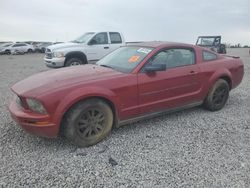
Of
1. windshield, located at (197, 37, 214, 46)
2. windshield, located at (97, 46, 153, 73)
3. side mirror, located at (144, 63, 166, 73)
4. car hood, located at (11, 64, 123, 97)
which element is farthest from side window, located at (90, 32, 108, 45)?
windshield, located at (197, 37, 214, 46)

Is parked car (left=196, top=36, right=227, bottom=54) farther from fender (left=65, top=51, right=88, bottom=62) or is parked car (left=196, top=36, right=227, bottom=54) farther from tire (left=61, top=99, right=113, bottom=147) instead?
tire (left=61, top=99, right=113, bottom=147)

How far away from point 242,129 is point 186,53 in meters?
1.70

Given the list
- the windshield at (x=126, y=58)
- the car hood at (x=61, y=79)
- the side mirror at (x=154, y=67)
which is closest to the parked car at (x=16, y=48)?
the windshield at (x=126, y=58)

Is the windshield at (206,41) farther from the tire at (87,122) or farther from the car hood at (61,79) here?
the tire at (87,122)

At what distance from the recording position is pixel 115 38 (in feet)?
36.0

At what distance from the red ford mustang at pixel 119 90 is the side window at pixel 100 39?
19.2 ft

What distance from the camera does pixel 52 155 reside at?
11.2ft

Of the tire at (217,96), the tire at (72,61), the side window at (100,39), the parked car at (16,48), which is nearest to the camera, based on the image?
the tire at (217,96)

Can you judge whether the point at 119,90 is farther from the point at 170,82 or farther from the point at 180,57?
the point at 180,57

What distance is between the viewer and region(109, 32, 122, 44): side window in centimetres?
1088

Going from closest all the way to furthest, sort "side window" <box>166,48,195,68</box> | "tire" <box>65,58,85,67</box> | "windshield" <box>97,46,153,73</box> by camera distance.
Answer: "windshield" <box>97,46,153,73</box> < "side window" <box>166,48,195,68</box> < "tire" <box>65,58,85,67</box>

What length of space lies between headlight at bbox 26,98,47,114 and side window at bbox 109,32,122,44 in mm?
7865

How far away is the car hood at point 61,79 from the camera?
347 cm

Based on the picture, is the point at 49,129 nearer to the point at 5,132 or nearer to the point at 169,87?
the point at 5,132
